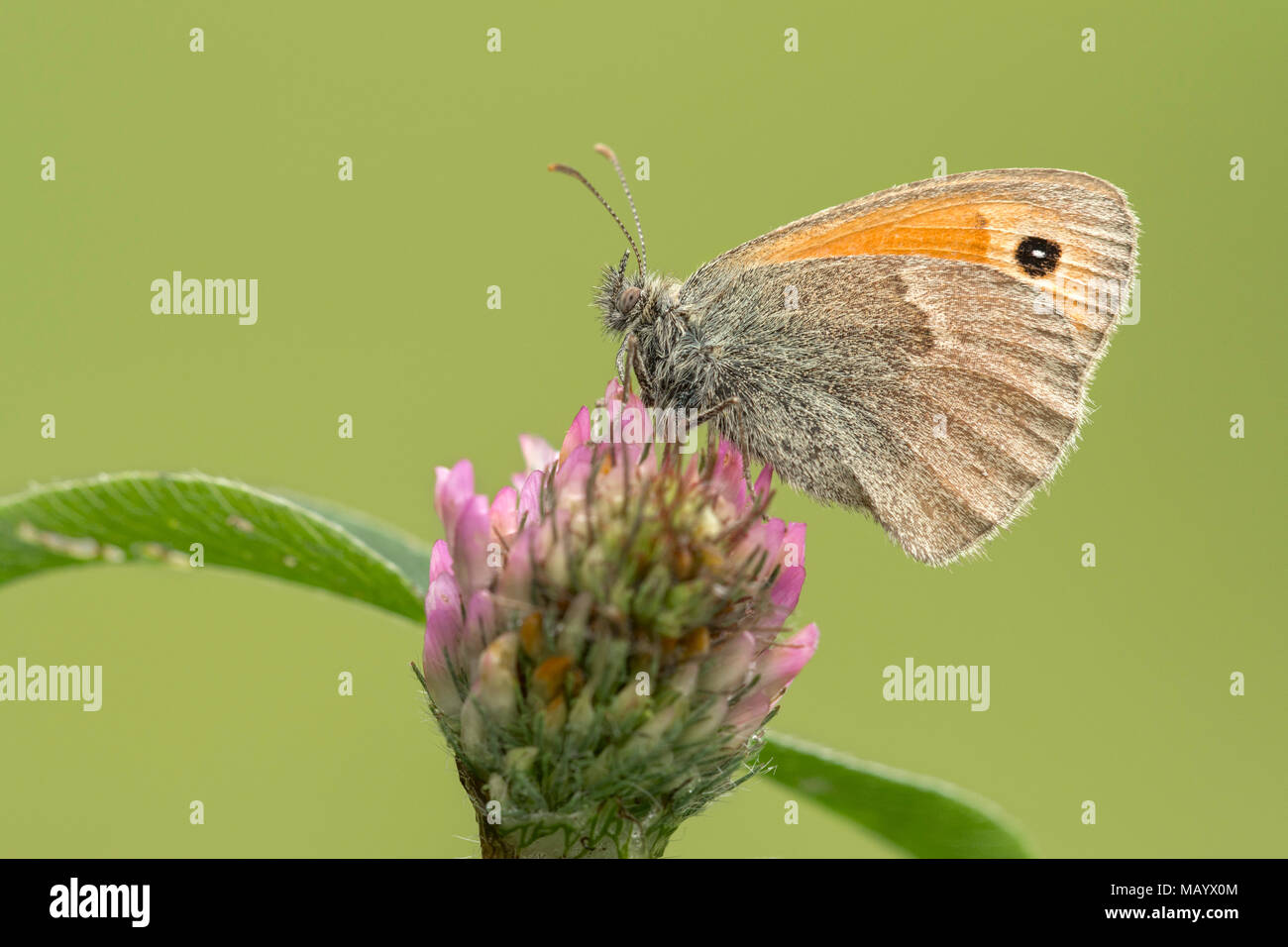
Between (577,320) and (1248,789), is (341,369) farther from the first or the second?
(1248,789)

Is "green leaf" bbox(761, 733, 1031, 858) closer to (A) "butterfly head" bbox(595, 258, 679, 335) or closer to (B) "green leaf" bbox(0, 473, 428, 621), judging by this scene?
(B) "green leaf" bbox(0, 473, 428, 621)

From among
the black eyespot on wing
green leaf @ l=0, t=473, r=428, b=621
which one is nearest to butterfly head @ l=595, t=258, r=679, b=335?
the black eyespot on wing

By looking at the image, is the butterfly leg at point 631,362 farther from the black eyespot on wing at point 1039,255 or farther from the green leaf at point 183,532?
the black eyespot on wing at point 1039,255

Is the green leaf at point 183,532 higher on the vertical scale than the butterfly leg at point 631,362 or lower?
lower

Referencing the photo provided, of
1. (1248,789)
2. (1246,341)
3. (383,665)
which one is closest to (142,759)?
(383,665)
